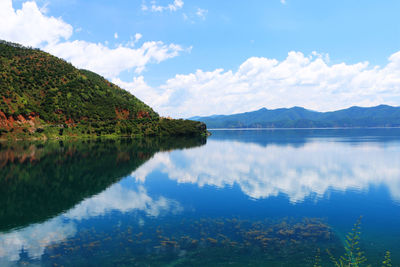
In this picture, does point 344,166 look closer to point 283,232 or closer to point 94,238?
point 283,232

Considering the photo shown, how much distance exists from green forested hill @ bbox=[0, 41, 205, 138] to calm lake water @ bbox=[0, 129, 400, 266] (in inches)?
3488

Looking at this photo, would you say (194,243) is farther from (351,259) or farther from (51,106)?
(51,106)

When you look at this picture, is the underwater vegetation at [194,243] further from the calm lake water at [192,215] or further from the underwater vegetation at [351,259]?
the underwater vegetation at [351,259]

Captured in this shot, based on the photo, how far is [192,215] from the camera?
103 ft

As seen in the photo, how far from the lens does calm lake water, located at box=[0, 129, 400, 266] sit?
21.3 meters

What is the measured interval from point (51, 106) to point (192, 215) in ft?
516

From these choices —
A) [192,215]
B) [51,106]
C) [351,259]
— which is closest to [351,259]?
[351,259]

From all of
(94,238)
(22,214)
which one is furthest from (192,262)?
(22,214)

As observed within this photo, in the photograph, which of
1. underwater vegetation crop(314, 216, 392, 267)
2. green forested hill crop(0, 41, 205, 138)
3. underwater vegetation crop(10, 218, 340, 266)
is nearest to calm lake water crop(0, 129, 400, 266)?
underwater vegetation crop(10, 218, 340, 266)

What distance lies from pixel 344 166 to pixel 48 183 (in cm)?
6431

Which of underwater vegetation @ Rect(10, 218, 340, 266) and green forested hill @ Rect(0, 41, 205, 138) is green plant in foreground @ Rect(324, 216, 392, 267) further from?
green forested hill @ Rect(0, 41, 205, 138)

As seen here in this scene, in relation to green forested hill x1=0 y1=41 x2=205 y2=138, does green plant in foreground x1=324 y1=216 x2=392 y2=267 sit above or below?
below

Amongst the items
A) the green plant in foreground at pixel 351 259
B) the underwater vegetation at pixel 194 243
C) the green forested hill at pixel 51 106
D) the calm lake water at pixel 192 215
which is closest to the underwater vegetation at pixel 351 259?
the green plant in foreground at pixel 351 259

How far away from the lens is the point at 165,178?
53.6 m
